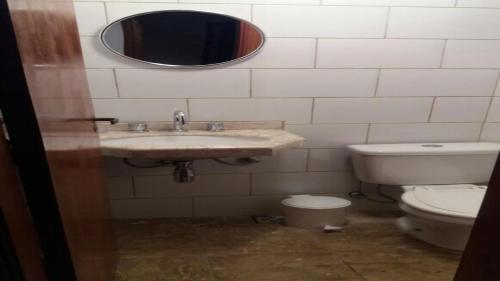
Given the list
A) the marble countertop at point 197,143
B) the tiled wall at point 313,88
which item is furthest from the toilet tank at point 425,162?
the marble countertop at point 197,143

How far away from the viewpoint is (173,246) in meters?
1.39

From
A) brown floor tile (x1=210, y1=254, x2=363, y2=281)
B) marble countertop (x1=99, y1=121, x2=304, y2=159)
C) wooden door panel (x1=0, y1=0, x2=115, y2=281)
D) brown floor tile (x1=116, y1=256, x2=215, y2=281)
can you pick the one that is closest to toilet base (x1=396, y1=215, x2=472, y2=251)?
brown floor tile (x1=210, y1=254, x2=363, y2=281)

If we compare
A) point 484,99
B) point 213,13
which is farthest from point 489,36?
point 213,13

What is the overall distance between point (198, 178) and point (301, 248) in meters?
0.70

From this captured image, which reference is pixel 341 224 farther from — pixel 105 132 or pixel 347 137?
pixel 105 132

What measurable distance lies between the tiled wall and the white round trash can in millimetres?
108

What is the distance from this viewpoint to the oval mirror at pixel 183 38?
1.28 m

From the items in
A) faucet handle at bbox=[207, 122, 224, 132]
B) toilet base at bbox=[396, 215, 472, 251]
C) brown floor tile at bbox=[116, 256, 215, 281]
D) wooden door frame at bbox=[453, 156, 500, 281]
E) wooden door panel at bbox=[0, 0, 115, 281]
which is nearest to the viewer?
wooden door frame at bbox=[453, 156, 500, 281]

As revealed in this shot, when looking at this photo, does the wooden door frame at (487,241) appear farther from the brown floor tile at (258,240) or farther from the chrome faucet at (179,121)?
the chrome faucet at (179,121)

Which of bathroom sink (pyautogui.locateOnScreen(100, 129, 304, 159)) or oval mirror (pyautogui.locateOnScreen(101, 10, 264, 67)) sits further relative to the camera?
oval mirror (pyautogui.locateOnScreen(101, 10, 264, 67))

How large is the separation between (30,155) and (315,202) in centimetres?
136

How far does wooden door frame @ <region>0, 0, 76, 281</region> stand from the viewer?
499mm

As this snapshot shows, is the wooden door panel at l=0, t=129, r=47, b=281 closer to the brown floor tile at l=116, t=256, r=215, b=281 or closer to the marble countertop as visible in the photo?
the marble countertop

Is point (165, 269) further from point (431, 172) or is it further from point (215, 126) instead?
point (431, 172)
